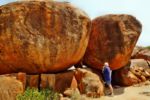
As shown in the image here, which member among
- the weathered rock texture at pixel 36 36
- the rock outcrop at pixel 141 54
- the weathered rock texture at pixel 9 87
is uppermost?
the weathered rock texture at pixel 36 36

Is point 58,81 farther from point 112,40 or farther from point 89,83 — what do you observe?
point 112,40

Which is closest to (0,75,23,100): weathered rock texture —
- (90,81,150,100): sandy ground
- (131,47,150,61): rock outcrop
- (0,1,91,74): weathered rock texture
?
(0,1,91,74): weathered rock texture

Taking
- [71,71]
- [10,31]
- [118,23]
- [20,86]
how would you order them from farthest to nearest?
[118,23] → [71,71] → [10,31] → [20,86]

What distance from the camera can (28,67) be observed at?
50.5 ft

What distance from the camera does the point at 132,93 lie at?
663 inches

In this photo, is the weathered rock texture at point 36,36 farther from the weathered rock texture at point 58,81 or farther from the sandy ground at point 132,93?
the sandy ground at point 132,93

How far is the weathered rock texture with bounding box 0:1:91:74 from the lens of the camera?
15094 millimetres

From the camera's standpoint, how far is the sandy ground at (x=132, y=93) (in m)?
15.7

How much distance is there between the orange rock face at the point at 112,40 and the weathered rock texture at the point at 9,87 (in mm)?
5188

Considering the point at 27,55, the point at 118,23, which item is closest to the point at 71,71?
the point at 27,55

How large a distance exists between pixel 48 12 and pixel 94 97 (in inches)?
164

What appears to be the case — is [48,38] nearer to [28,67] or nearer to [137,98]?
[28,67]

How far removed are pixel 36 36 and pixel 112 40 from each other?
440cm

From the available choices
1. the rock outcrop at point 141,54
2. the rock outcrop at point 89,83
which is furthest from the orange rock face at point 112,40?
the rock outcrop at point 141,54
